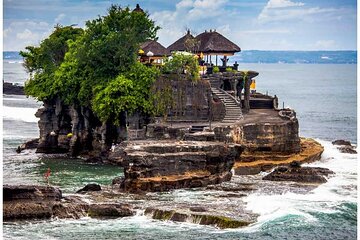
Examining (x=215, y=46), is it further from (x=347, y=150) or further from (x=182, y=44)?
(x=347, y=150)

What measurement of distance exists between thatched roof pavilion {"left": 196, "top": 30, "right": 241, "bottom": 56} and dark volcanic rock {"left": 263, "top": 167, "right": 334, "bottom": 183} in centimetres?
1591

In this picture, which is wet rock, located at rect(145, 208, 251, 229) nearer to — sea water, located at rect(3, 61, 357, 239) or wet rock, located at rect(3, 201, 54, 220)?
sea water, located at rect(3, 61, 357, 239)

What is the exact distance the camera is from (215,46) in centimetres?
7031

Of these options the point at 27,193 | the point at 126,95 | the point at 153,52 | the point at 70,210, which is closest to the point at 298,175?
the point at 126,95

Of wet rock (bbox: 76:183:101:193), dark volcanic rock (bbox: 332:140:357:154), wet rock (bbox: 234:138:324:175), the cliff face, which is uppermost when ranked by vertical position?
the cliff face

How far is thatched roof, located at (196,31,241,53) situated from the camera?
2758 inches

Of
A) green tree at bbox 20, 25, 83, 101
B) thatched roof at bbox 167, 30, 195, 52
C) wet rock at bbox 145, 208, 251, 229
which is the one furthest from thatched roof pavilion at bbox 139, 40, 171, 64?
wet rock at bbox 145, 208, 251, 229

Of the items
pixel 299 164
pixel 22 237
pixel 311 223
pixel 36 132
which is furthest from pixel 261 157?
pixel 36 132

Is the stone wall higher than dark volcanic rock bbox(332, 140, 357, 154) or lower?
higher

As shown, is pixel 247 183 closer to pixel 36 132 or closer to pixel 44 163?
pixel 44 163

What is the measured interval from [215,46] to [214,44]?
217mm

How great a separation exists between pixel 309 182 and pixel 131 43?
60.2 ft

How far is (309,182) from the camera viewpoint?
54562mm

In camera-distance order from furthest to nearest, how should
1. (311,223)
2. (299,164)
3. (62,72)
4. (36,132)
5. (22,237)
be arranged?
(36,132) < (62,72) < (299,164) < (311,223) < (22,237)
